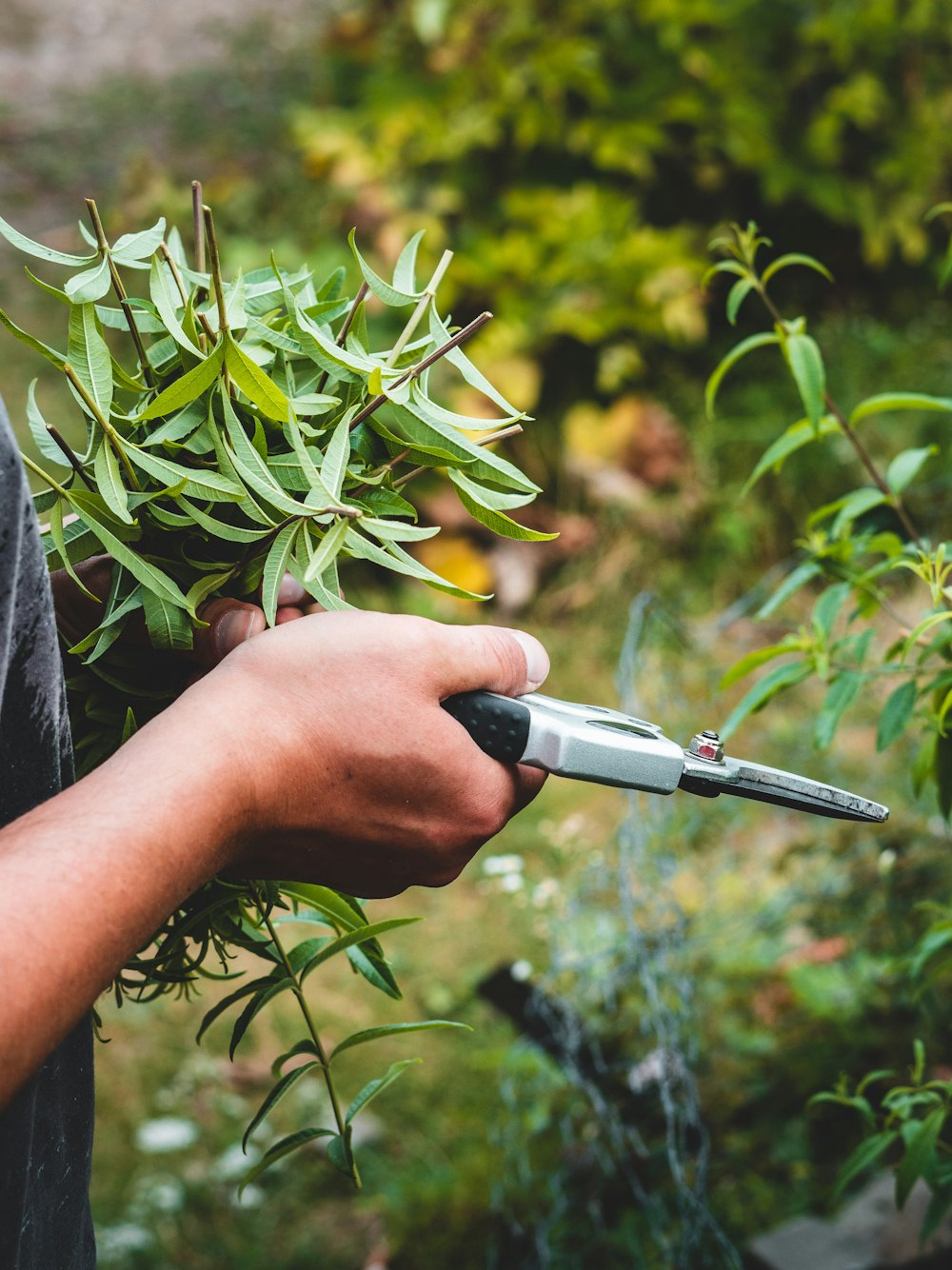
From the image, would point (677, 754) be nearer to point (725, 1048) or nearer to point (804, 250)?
point (725, 1048)

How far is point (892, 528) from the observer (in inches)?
62.0

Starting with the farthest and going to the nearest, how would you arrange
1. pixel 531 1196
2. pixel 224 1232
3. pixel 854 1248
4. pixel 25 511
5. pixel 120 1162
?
pixel 120 1162 < pixel 224 1232 < pixel 531 1196 < pixel 854 1248 < pixel 25 511

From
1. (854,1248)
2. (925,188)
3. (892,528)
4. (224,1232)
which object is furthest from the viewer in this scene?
(925,188)

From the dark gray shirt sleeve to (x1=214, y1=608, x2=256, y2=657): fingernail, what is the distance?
0.55 feet

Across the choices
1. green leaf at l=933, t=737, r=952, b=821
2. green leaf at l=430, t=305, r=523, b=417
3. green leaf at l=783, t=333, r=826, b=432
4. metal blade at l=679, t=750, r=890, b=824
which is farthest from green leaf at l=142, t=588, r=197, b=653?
green leaf at l=933, t=737, r=952, b=821

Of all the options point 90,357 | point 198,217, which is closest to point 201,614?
point 90,357

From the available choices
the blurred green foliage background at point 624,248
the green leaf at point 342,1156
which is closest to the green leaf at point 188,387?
the green leaf at point 342,1156

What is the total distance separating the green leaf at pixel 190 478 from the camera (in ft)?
3.16

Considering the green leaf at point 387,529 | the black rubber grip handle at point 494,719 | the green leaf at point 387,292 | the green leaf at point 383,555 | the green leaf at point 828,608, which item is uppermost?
Answer: the green leaf at point 387,292

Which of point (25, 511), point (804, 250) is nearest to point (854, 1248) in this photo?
point (25, 511)

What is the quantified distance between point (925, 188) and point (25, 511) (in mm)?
4563

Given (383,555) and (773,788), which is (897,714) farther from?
(383,555)

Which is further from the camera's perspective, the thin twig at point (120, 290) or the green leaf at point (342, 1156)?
the green leaf at point (342, 1156)

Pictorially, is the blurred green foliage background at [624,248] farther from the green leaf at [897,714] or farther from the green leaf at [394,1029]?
the green leaf at [394,1029]
